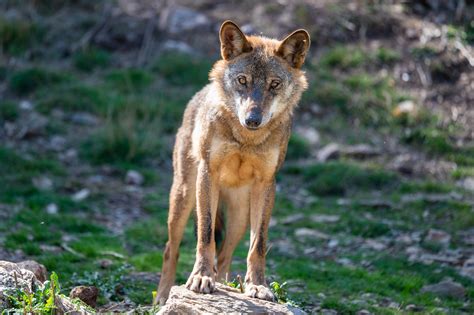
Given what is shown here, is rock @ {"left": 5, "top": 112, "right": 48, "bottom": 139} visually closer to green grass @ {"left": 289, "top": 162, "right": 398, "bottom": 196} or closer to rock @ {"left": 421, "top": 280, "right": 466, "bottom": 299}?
green grass @ {"left": 289, "top": 162, "right": 398, "bottom": 196}

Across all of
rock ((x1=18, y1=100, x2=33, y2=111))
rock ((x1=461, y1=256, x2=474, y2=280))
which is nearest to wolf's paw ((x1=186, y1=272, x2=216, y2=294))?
rock ((x1=461, y1=256, x2=474, y2=280))

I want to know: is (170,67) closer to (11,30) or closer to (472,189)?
(11,30)

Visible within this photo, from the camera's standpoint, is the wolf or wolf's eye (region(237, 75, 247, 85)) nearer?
the wolf

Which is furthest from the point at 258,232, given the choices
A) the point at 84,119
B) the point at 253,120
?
the point at 84,119

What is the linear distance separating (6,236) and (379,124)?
21.9ft

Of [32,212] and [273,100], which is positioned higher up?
[273,100]

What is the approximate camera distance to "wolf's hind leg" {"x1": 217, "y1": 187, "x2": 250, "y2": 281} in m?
6.98

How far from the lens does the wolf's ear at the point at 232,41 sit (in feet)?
21.0

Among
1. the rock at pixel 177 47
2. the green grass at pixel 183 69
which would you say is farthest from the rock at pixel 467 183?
the rock at pixel 177 47

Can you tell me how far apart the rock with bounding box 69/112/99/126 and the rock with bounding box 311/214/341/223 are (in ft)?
14.1

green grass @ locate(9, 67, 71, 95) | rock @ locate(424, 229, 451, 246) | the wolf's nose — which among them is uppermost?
the wolf's nose

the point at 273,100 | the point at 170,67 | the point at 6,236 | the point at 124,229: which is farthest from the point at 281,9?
the point at 273,100

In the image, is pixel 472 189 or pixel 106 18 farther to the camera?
pixel 106 18

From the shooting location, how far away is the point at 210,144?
6.24 metres
